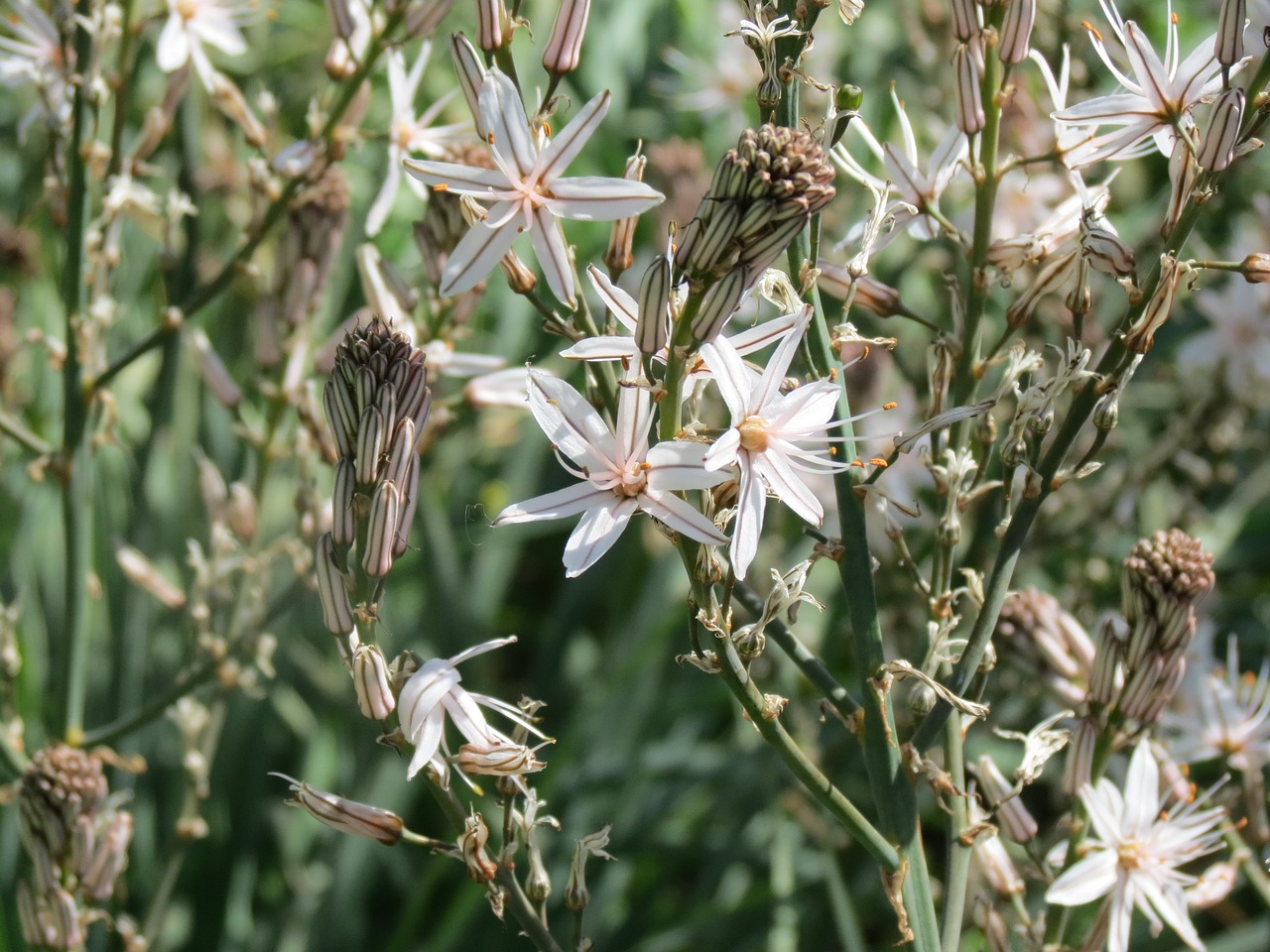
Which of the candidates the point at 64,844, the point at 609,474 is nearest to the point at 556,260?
the point at 609,474

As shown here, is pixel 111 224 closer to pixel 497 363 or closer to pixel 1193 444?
pixel 497 363

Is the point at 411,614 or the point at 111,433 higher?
the point at 111,433

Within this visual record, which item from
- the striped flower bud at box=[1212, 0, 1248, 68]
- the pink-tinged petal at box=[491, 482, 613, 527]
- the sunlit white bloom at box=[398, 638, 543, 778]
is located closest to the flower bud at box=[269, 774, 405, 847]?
the sunlit white bloom at box=[398, 638, 543, 778]

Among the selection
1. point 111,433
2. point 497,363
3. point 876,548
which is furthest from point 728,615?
point 876,548

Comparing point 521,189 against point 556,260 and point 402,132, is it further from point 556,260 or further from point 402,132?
point 402,132

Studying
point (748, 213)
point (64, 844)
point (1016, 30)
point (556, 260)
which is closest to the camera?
point (748, 213)

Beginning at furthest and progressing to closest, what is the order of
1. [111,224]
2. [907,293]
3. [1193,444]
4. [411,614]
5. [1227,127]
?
[907,293], [411,614], [1193,444], [111,224], [1227,127]
